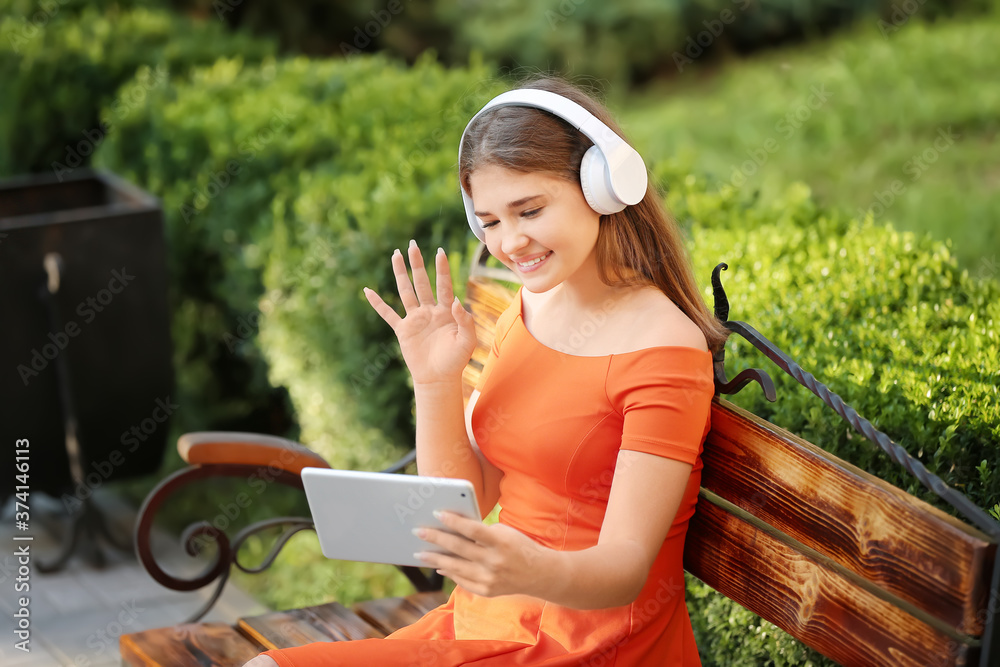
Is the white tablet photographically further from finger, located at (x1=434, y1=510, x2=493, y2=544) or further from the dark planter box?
the dark planter box

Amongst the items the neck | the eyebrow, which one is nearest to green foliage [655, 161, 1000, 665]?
the neck

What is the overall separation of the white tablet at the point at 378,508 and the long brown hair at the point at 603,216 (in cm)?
61

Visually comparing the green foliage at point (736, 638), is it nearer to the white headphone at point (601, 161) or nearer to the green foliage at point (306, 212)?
the white headphone at point (601, 161)

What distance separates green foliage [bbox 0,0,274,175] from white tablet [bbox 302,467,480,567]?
4516 millimetres

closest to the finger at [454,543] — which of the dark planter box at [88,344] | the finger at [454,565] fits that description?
the finger at [454,565]

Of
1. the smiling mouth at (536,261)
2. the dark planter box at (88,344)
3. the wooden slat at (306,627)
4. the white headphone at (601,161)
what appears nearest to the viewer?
the white headphone at (601,161)

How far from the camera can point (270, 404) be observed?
500cm

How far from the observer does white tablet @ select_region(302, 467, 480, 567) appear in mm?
1629

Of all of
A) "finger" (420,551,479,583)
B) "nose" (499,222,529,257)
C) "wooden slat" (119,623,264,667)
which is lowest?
"wooden slat" (119,623,264,667)

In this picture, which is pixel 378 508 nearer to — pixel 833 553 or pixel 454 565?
pixel 454 565

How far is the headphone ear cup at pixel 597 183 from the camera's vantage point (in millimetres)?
1822

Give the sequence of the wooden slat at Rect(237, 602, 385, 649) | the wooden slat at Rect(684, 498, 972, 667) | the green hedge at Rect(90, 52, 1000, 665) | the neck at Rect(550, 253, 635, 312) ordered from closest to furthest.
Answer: the wooden slat at Rect(684, 498, 972, 667) → the neck at Rect(550, 253, 635, 312) → the green hedge at Rect(90, 52, 1000, 665) → the wooden slat at Rect(237, 602, 385, 649)

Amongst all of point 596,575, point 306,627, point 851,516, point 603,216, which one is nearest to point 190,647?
point 306,627

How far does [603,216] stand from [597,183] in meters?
0.15
